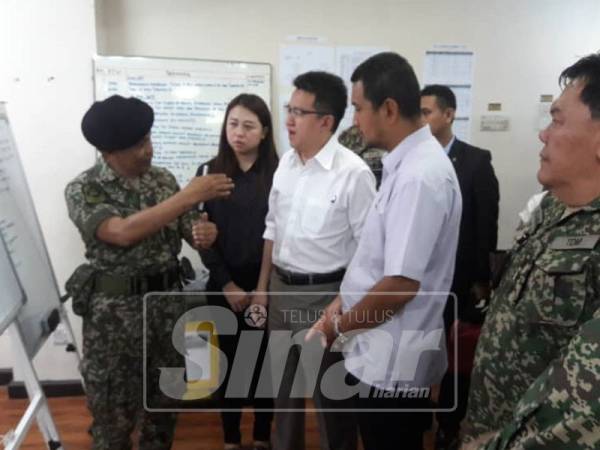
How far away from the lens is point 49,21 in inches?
89.7

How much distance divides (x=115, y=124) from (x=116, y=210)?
0.29 meters

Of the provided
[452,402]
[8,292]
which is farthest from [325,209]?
[452,402]

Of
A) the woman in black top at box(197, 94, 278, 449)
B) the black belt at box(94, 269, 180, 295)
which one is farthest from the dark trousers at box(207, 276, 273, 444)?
the black belt at box(94, 269, 180, 295)

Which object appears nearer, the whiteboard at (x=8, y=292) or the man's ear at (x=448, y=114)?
the whiteboard at (x=8, y=292)

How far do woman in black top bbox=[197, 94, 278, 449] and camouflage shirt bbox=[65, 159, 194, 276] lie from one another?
0.28 m

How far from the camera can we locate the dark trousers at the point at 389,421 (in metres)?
1.37

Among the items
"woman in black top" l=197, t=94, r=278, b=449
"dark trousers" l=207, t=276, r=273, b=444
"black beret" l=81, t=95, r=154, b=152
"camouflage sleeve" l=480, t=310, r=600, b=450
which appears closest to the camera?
"camouflage sleeve" l=480, t=310, r=600, b=450

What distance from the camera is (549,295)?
3.34ft

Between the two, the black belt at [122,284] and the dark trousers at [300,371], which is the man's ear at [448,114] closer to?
the dark trousers at [300,371]

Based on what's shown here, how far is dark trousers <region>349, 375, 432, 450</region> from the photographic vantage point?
137 centimetres

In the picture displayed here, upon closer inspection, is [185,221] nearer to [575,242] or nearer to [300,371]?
[300,371]

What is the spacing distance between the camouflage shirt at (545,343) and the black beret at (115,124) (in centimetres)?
121

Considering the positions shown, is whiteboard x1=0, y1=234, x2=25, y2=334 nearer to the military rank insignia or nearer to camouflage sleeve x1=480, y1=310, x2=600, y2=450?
the military rank insignia

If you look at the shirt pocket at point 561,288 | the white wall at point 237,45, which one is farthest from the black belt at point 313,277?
the white wall at point 237,45
